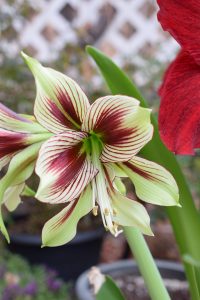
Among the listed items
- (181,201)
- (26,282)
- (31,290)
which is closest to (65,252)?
(26,282)

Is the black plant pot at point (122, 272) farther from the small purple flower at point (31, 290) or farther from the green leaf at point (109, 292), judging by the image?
the green leaf at point (109, 292)

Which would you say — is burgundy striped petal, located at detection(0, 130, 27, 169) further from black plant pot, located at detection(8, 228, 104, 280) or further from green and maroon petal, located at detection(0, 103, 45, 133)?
black plant pot, located at detection(8, 228, 104, 280)

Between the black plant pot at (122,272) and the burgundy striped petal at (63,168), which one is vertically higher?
the burgundy striped petal at (63,168)

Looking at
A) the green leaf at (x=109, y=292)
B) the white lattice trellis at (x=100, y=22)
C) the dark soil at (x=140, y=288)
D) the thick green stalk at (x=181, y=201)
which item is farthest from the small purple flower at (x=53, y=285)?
the white lattice trellis at (x=100, y=22)

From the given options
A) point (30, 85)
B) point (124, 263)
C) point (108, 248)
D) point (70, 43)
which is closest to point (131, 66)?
point (70, 43)

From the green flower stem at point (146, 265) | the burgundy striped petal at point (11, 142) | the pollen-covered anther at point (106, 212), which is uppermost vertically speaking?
the burgundy striped petal at point (11, 142)

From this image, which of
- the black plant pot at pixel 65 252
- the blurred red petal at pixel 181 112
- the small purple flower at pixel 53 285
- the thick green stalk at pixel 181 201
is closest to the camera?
the blurred red petal at pixel 181 112
